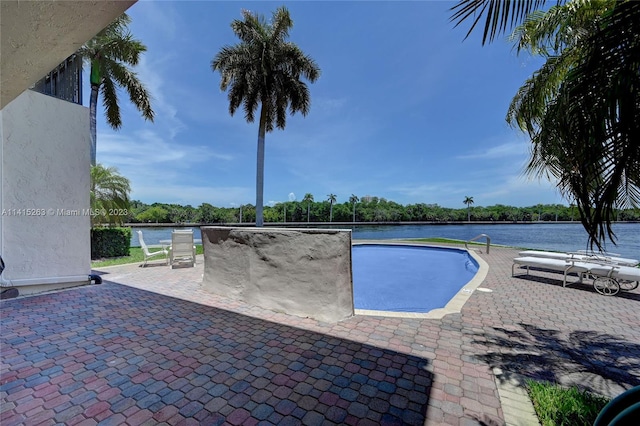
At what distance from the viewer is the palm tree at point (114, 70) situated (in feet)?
40.8

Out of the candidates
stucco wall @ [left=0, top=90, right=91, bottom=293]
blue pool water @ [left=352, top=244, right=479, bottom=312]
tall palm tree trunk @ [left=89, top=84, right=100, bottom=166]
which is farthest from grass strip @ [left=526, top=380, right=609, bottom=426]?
tall palm tree trunk @ [left=89, top=84, right=100, bottom=166]

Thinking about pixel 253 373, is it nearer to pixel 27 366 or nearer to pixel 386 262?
pixel 27 366

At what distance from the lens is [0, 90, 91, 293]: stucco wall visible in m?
4.98

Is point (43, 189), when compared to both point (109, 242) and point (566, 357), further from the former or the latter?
point (566, 357)

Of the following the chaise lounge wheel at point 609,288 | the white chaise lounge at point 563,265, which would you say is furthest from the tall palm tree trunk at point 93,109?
the chaise lounge wheel at point 609,288

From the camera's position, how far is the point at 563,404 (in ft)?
7.45

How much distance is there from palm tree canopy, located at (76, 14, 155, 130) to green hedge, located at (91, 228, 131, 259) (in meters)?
6.44

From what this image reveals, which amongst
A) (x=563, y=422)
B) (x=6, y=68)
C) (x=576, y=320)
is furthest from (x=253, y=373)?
(x=576, y=320)

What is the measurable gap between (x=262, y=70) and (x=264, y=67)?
207 millimetres

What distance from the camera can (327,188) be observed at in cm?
8038

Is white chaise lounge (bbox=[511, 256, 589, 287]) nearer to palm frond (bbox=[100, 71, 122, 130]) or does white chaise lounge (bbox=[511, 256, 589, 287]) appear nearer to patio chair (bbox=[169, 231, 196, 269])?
patio chair (bbox=[169, 231, 196, 269])

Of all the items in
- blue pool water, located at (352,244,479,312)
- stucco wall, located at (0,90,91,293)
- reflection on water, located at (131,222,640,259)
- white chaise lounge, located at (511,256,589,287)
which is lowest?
blue pool water, located at (352,244,479,312)

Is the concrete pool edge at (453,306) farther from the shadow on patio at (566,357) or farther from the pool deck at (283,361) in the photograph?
the shadow on patio at (566,357)

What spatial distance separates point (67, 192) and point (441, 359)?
759 cm
